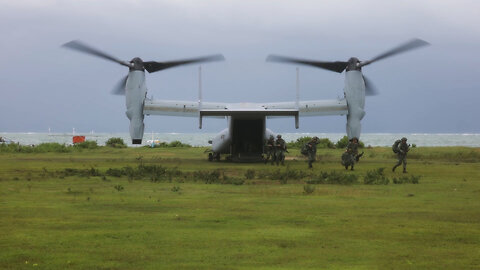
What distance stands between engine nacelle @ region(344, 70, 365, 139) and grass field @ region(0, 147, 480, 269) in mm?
17404

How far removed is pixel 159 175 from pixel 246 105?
14.1 m

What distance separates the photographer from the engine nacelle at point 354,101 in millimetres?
37309

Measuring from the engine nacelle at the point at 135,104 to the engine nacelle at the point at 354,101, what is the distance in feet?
40.2

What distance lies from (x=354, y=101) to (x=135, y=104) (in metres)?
13.0

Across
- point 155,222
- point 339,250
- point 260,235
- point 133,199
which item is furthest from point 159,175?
point 339,250

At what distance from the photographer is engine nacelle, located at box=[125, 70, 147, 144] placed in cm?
3712

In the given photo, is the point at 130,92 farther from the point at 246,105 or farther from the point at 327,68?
the point at 327,68

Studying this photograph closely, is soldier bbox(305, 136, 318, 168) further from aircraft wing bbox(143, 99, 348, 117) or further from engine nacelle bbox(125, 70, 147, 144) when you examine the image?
engine nacelle bbox(125, 70, 147, 144)

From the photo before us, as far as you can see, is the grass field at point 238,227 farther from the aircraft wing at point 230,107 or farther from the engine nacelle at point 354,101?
the aircraft wing at point 230,107

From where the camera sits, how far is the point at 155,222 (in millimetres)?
11938

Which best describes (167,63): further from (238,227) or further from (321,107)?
(238,227)

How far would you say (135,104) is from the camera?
123 ft

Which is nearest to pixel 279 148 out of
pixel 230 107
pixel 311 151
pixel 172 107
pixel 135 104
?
→ pixel 311 151

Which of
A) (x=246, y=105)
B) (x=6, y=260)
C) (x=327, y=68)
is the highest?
(x=327, y=68)
